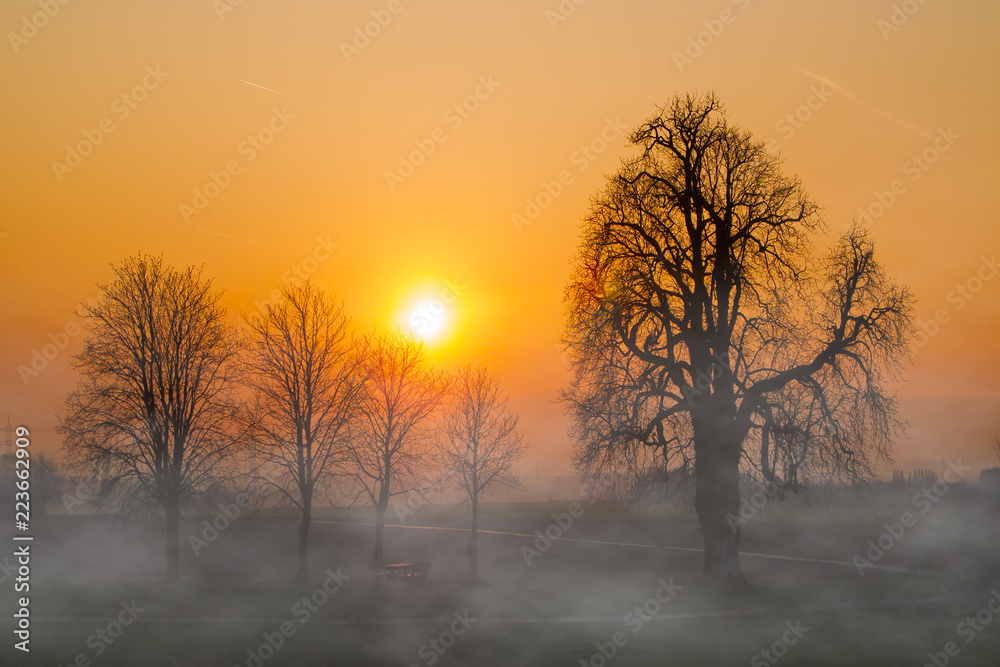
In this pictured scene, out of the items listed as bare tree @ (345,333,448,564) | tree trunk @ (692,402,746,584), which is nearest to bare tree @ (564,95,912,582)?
tree trunk @ (692,402,746,584)

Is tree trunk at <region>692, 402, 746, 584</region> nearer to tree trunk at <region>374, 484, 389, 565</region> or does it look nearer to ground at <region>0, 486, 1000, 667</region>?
ground at <region>0, 486, 1000, 667</region>

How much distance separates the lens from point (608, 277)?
2434 centimetres

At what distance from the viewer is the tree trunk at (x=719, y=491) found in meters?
23.2

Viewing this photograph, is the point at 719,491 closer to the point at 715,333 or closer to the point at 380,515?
the point at 715,333

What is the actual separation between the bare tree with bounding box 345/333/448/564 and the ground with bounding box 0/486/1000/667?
416 cm

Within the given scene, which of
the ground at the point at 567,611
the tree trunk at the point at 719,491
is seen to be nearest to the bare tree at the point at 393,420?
the ground at the point at 567,611

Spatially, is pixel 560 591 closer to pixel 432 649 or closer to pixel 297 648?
pixel 432 649

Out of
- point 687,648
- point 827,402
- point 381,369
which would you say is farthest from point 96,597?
point 827,402

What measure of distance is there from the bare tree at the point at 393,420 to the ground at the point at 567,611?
4156 millimetres

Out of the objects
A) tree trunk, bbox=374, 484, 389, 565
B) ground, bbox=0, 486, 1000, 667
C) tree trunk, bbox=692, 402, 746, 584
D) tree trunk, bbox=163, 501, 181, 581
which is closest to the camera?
ground, bbox=0, 486, 1000, 667

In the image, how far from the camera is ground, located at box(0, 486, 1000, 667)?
695 inches

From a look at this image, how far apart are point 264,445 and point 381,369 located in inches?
272

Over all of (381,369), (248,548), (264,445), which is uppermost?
(381,369)

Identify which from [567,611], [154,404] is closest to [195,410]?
[154,404]
